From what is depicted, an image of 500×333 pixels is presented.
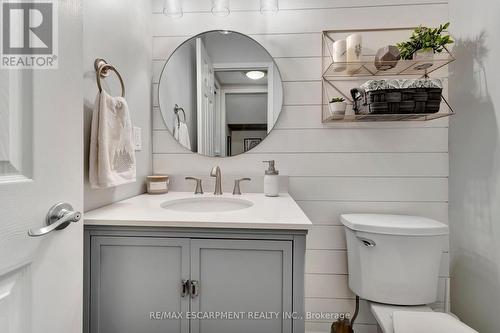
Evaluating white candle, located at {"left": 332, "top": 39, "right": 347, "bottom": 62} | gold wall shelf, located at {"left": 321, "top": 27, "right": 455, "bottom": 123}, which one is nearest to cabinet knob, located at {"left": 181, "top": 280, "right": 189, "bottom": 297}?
gold wall shelf, located at {"left": 321, "top": 27, "right": 455, "bottom": 123}

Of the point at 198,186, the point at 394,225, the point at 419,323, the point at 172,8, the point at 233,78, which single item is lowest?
the point at 419,323

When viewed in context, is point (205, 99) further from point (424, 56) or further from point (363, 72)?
point (424, 56)

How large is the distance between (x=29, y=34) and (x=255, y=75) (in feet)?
3.67

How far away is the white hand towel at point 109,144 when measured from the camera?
3.17 ft

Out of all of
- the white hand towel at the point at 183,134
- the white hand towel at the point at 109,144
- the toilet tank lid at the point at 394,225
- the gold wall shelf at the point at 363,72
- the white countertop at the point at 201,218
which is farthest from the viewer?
the white hand towel at the point at 183,134

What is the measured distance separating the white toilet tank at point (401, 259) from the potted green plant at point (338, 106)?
563mm

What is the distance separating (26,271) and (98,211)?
0.48 m

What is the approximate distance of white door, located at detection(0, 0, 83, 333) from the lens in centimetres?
49

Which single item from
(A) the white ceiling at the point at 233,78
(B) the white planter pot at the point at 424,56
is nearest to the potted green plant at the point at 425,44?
(B) the white planter pot at the point at 424,56

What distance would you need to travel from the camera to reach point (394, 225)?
1.22 metres

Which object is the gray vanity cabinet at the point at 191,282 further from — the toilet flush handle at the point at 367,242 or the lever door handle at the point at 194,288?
the toilet flush handle at the point at 367,242

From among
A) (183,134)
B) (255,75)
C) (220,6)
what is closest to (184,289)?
(183,134)

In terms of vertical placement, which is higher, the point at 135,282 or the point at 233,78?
the point at 233,78

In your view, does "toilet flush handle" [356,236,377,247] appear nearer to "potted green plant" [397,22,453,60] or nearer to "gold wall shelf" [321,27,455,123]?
"gold wall shelf" [321,27,455,123]
